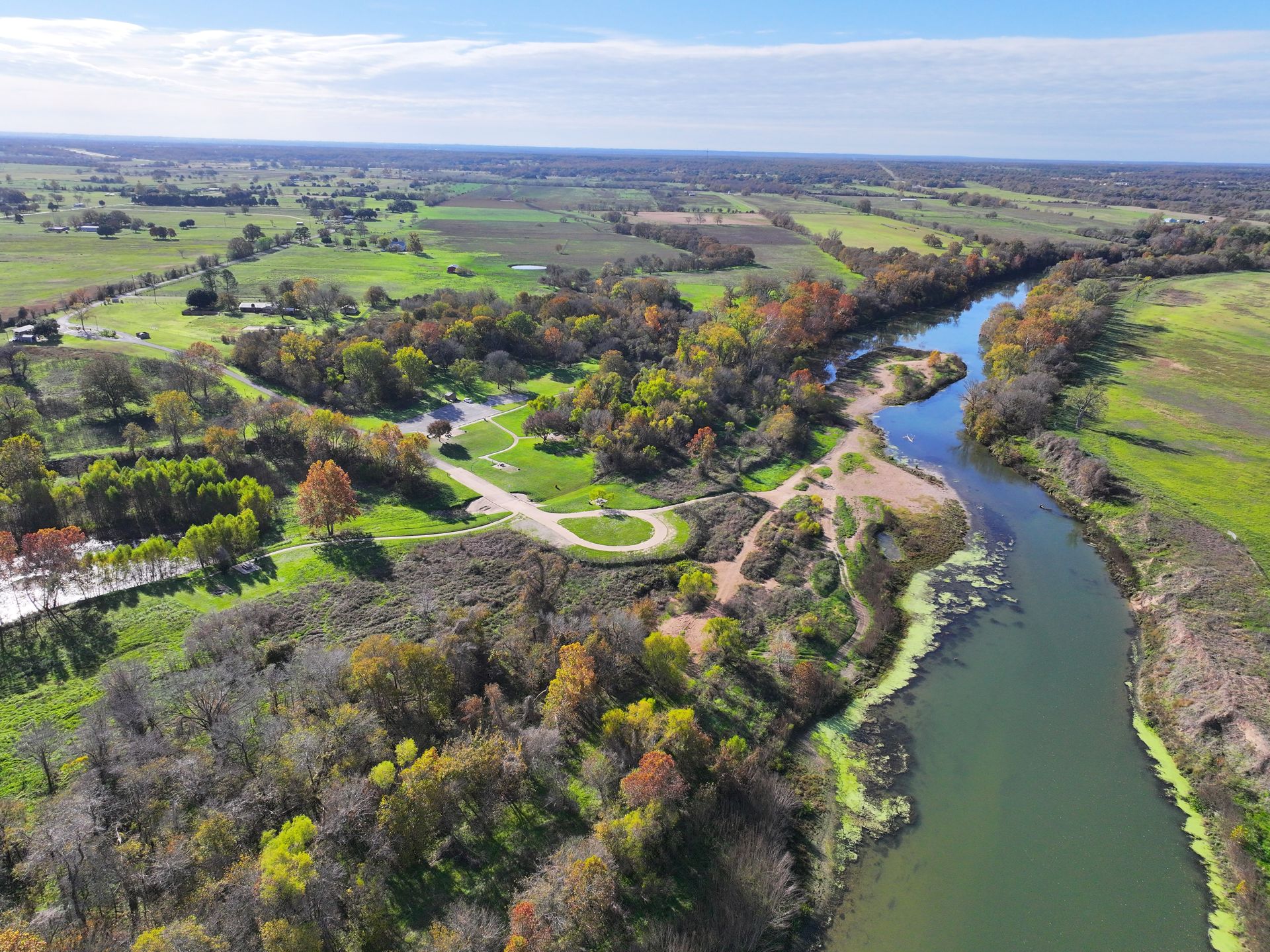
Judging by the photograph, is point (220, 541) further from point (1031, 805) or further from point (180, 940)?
point (1031, 805)

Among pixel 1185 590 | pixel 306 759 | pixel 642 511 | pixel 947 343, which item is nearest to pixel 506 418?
pixel 642 511

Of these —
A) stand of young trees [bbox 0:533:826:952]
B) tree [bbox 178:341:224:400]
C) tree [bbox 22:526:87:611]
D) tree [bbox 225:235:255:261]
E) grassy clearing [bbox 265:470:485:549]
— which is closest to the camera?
stand of young trees [bbox 0:533:826:952]

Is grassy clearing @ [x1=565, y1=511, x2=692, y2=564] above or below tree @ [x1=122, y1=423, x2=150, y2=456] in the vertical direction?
below

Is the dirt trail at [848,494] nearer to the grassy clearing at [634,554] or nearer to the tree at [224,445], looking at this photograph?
the grassy clearing at [634,554]

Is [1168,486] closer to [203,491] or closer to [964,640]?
[964,640]

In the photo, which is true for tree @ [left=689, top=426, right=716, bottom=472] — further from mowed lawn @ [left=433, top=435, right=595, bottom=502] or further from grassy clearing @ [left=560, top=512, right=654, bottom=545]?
grassy clearing @ [left=560, top=512, right=654, bottom=545]

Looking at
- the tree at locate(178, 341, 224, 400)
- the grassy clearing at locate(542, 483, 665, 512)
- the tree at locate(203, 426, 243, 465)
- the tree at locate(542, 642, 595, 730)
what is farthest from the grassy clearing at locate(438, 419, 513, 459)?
the tree at locate(542, 642, 595, 730)

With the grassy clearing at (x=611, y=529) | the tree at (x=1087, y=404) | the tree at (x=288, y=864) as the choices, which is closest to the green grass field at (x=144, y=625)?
the grassy clearing at (x=611, y=529)
